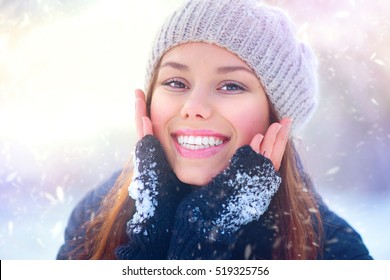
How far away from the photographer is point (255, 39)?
4.74 ft

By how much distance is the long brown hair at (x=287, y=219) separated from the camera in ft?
5.00

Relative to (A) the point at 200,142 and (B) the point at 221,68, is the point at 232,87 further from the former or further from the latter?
(A) the point at 200,142

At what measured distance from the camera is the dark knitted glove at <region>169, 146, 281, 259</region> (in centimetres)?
138

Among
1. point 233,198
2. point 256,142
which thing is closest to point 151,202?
point 233,198

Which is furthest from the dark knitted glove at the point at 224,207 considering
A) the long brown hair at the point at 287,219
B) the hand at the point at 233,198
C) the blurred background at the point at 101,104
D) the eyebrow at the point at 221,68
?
the blurred background at the point at 101,104

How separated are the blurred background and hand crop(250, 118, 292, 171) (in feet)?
2.22

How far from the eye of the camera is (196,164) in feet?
4.85

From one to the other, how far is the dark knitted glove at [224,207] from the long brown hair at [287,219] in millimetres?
126

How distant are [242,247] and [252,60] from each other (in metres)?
0.56

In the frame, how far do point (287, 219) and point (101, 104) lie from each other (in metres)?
1.24

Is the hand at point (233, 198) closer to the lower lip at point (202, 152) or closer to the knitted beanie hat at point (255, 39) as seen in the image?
the lower lip at point (202, 152)

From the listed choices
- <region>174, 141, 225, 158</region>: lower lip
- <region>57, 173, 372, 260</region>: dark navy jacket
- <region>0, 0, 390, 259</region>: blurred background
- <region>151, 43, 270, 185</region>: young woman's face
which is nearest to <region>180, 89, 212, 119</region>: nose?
<region>151, 43, 270, 185</region>: young woman's face
